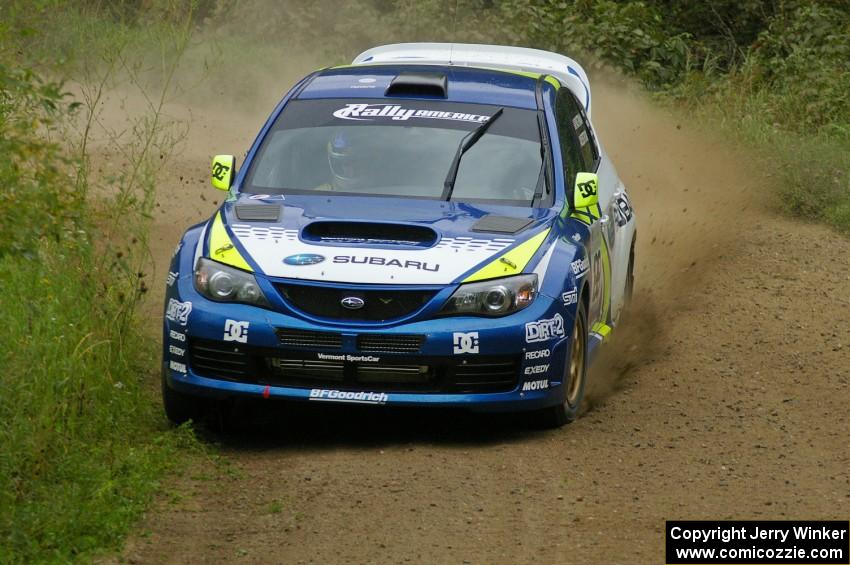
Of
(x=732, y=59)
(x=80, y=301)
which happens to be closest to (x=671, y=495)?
(x=80, y=301)

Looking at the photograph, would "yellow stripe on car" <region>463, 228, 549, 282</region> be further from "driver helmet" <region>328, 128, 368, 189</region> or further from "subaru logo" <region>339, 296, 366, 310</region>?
"driver helmet" <region>328, 128, 368, 189</region>

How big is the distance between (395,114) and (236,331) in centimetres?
198

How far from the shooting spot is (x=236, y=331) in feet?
24.0

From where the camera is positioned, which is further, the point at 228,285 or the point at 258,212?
the point at 258,212

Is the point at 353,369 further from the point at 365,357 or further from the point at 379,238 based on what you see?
the point at 379,238

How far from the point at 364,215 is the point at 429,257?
58cm

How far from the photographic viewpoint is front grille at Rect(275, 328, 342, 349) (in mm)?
7285

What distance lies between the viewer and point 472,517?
6387 mm

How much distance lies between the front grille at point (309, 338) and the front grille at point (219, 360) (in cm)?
20

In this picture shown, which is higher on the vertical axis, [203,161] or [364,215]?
[364,215]

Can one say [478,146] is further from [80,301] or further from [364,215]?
[80,301]

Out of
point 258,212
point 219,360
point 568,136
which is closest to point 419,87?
point 568,136

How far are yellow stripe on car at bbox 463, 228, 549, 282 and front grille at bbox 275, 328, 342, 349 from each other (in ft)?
2.14

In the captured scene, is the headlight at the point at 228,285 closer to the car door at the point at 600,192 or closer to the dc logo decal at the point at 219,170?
the dc logo decal at the point at 219,170
